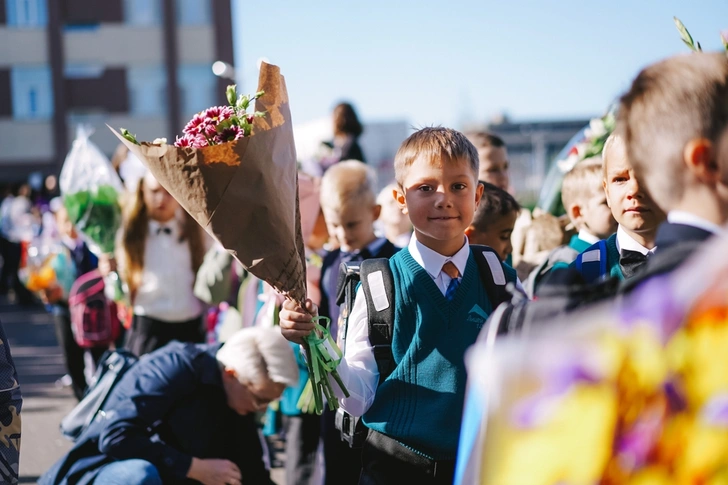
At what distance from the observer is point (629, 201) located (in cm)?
264

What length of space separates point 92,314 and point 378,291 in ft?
15.3

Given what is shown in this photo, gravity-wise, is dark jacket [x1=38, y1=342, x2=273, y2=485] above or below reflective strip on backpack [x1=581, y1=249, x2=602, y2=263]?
below

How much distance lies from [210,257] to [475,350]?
164 inches

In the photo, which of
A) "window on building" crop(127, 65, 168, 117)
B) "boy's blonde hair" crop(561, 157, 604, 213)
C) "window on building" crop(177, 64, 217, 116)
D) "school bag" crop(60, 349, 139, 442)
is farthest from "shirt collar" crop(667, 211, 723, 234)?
"window on building" crop(127, 65, 168, 117)

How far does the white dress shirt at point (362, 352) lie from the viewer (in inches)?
101

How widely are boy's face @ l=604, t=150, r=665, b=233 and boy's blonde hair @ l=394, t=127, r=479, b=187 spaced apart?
0.45 meters

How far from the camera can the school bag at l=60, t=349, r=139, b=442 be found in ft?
12.8

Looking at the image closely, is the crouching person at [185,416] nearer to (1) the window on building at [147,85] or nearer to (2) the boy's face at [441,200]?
(2) the boy's face at [441,200]

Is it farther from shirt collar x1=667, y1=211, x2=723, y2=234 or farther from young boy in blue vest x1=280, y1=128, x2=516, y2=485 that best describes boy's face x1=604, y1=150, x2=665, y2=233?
shirt collar x1=667, y1=211, x2=723, y2=234

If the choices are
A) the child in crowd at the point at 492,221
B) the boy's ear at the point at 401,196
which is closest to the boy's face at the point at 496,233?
the child in crowd at the point at 492,221

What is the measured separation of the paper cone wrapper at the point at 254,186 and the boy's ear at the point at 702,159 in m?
1.20

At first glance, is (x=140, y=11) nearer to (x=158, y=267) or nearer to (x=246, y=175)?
(x=158, y=267)

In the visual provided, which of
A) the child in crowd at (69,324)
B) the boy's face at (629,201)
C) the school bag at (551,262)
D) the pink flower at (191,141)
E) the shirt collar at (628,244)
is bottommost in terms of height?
the child in crowd at (69,324)

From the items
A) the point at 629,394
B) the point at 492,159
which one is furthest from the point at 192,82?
the point at 629,394
